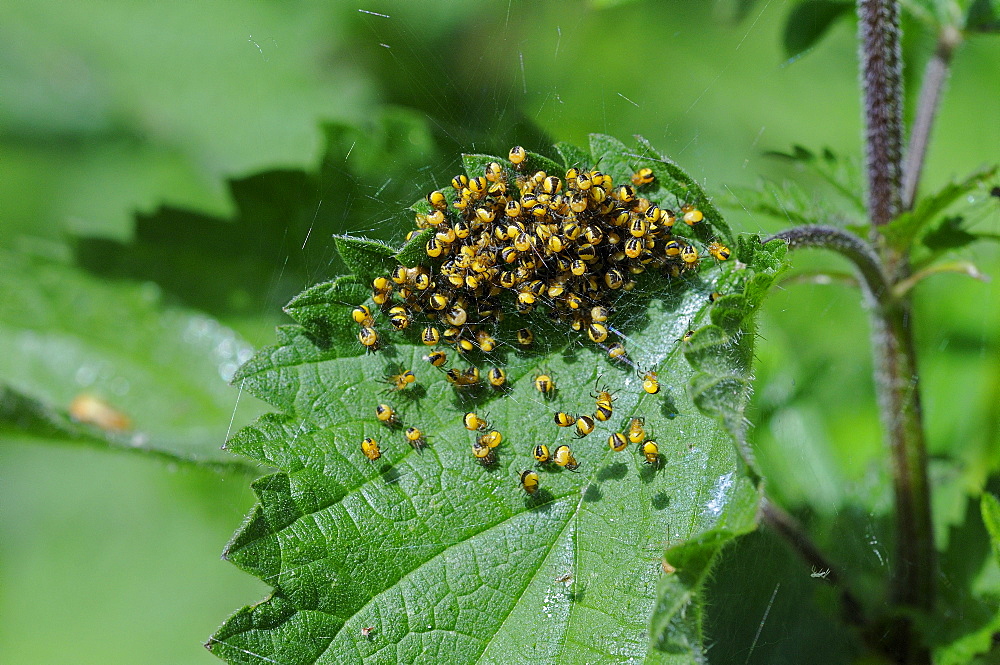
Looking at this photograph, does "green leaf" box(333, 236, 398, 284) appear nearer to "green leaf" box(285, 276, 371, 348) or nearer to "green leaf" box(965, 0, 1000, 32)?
"green leaf" box(285, 276, 371, 348)

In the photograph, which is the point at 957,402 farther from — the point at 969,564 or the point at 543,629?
the point at 543,629

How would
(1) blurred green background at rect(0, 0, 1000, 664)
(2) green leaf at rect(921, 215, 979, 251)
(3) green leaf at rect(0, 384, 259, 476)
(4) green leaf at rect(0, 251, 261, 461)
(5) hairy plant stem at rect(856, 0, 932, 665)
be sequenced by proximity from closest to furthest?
(2) green leaf at rect(921, 215, 979, 251)
(5) hairy plant stem at rect(856, 0, 932, 665)
(3) green leaf at rect(0, 384, 259, 476)
(1) blurred green background at rect(0, 0, 1000, 664)
(4) green leaf at rect(0, 251, 261, 461)

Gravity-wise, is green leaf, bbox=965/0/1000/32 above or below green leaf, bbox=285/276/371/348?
above

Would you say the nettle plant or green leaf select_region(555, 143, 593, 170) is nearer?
the nettle plant

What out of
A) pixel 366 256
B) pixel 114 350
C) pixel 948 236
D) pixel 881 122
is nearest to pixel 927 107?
pixel 881 122

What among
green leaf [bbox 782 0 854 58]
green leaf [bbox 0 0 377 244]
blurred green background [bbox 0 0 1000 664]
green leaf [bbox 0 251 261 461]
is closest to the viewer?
green leaf [bbox 782 0 854 58]

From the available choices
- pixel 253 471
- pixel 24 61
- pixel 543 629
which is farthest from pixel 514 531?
pixel 24 61

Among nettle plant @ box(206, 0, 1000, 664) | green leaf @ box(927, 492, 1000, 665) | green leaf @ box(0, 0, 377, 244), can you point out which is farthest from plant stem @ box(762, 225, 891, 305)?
green leaf @ box(0, 0, 377, 244)
